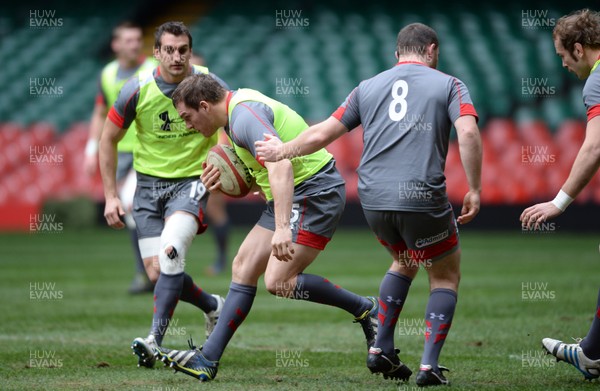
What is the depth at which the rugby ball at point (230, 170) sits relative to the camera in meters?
5.98

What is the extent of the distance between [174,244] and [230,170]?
92 centimetres

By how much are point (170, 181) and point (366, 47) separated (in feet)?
59.6

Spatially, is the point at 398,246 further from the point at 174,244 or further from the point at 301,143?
the point at 174,244

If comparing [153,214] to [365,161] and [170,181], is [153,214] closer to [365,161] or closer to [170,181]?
[170,181]

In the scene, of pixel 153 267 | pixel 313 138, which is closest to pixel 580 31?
pixel 313 138

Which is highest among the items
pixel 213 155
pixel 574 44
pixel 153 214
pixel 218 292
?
pixel 574 44

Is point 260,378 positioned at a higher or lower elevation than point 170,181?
lower

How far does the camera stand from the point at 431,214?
18.1ft

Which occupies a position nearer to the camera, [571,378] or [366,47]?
[571,378]

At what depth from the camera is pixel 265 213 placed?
244 inches

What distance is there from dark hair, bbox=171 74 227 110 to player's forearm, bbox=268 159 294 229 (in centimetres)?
73

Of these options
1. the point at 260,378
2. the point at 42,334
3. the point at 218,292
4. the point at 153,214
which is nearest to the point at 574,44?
the point at 260,378

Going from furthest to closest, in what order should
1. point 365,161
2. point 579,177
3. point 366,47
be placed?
point 366,47
point 365,161
point 579,177

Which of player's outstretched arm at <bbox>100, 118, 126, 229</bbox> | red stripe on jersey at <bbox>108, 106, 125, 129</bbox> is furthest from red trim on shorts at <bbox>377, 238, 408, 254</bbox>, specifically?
red stripe on jersey at <bbox>108, 106, 125, 129</bbox>
